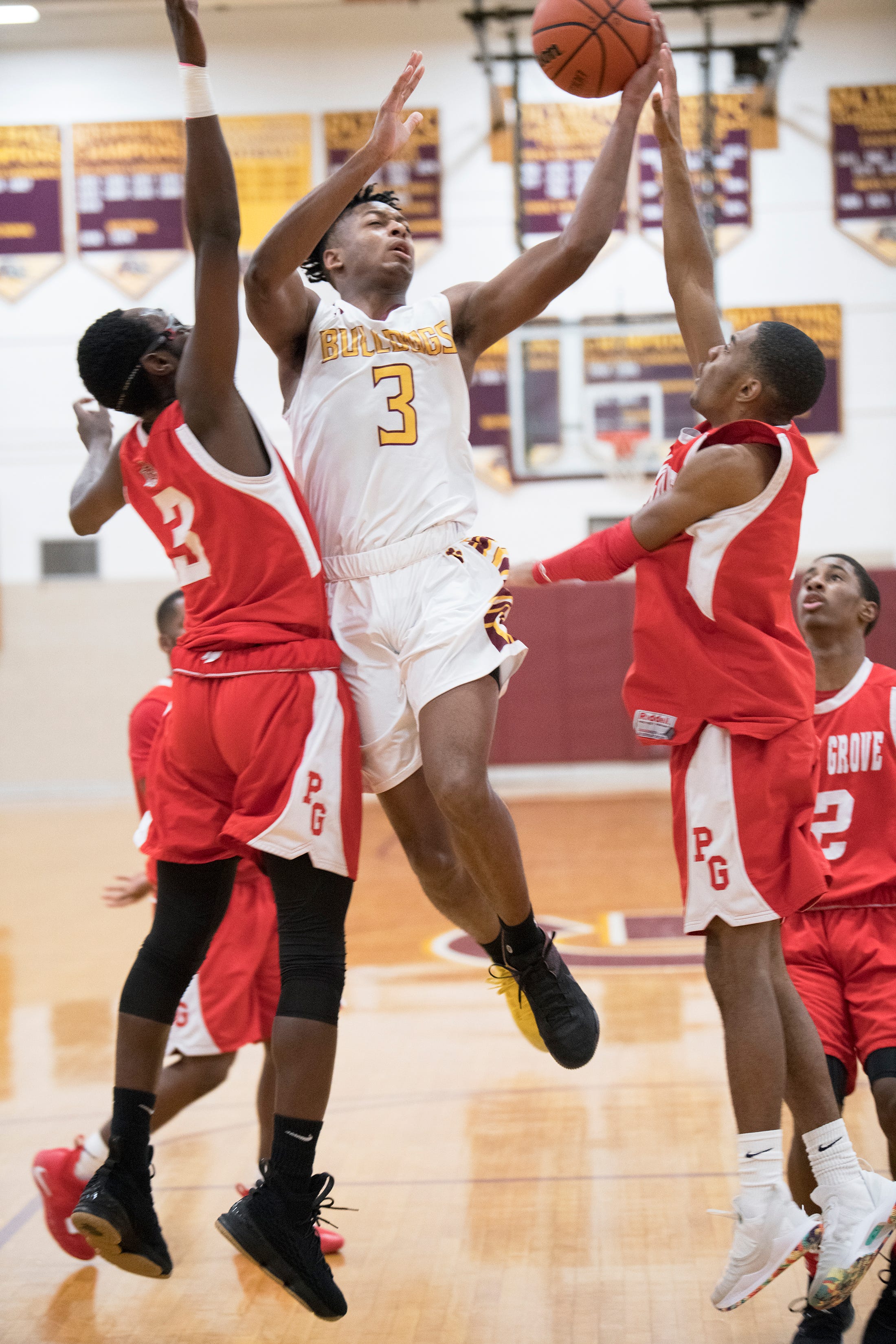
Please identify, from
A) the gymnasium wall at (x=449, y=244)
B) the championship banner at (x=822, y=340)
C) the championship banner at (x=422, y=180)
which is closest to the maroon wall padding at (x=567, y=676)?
the gymnasium wall at (x=449, y=244)

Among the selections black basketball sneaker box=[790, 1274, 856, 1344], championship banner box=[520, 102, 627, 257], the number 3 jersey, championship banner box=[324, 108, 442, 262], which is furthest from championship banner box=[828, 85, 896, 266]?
black basketball sneaker box=[790, 1274, 856, 1344]

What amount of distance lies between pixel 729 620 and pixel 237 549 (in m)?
1.02

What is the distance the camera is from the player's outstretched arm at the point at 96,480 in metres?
3.12

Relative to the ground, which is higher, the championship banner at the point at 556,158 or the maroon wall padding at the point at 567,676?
the championship banner at the point at 556,158

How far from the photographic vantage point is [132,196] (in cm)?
1335

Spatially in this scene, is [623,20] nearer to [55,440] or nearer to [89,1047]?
[89,1047]

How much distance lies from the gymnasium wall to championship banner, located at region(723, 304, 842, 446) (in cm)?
10

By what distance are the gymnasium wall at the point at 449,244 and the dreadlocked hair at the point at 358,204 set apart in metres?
9.26

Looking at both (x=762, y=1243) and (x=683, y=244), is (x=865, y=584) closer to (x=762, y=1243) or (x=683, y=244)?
(x=683, y=244)

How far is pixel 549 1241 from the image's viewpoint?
3.41 meters

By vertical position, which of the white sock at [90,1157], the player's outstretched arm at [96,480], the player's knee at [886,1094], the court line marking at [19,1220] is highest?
the player's outstretched arm at [96,480]

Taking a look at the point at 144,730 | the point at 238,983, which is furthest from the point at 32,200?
the point at 238,983

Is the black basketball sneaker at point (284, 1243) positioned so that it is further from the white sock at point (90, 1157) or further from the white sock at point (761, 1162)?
A: the white sock at point (90, 1157)

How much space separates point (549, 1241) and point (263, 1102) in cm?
83
